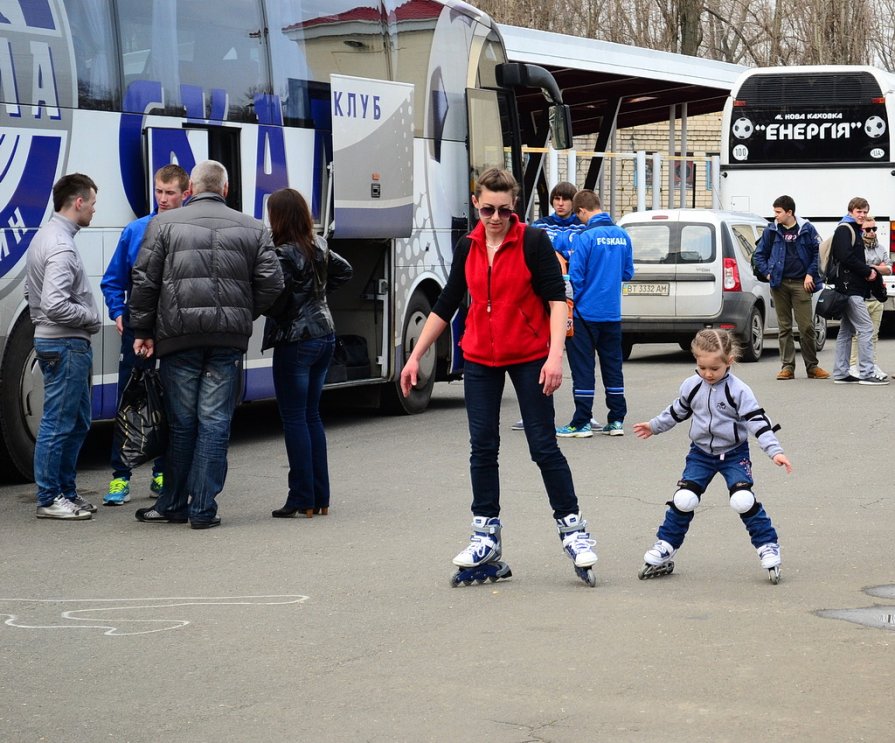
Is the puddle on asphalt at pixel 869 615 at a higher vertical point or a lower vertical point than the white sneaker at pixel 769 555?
lower

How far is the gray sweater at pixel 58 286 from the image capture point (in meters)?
8.40

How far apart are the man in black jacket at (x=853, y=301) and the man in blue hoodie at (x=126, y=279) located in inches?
351

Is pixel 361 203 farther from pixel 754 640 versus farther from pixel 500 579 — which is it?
pixel 754 640

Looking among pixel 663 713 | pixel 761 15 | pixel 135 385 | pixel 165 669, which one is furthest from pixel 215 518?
pixel 761 15

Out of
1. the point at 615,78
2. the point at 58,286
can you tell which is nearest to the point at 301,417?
the point at 58,286

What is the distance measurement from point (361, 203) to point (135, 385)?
411cm

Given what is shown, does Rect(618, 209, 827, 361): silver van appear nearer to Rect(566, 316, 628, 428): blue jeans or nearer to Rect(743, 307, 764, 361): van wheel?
Rect(743, 307, 764, 361): van wheel

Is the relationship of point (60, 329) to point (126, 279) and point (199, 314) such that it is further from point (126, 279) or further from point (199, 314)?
point (199, 314)

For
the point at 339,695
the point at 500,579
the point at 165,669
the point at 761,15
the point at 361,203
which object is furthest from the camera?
the point at 761,15

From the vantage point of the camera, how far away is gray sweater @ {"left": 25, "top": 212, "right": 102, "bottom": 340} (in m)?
8.40

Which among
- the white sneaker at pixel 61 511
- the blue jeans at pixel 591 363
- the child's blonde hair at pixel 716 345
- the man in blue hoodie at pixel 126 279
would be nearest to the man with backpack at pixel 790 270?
the blue jeans at pixel 591 363

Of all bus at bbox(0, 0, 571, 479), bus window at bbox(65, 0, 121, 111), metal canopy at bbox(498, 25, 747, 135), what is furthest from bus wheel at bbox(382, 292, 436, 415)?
metal canopy at bbox(498, 25, 747, 135)

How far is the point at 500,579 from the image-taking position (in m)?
6.85

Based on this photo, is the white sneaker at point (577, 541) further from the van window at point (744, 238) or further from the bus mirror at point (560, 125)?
the van window at point (744, 238)
